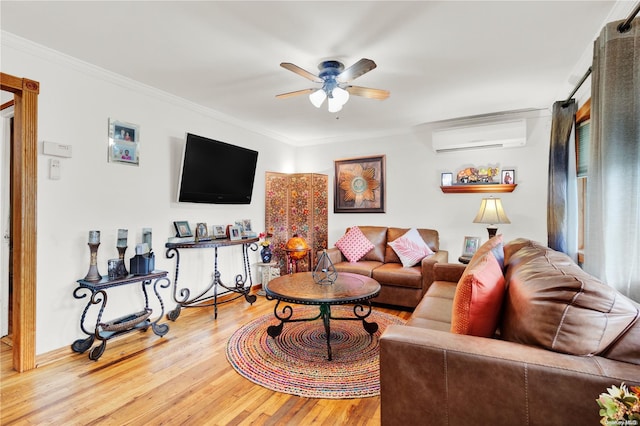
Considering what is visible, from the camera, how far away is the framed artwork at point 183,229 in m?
3.50

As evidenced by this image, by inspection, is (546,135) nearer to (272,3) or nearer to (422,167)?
(422,167)

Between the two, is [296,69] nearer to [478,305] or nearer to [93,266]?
[478,305]

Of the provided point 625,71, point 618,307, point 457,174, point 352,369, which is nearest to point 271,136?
point 457,174

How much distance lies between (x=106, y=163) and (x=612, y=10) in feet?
13.0

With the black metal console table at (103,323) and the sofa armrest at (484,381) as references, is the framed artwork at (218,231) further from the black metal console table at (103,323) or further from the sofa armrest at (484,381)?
the sofa armrest at (484,381)

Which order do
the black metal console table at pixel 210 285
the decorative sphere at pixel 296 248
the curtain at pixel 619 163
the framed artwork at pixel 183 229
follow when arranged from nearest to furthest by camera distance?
the curtain at pixel 619 163 < the black metal console table at pixel 210 285 < the framed artwork at pixel 183 229 < the decorative sphere at pixel 296 248

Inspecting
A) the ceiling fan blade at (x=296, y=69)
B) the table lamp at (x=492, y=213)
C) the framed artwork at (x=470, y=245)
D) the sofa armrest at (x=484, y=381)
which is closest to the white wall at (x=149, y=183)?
the framed artwork at (x=470, y=245)

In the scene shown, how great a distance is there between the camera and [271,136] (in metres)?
5.02

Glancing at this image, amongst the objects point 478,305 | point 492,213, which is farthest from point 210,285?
point 492,213

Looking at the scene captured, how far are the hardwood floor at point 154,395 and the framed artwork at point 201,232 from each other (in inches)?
50.3

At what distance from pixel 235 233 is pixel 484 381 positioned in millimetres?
3387

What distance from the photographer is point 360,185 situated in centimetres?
507

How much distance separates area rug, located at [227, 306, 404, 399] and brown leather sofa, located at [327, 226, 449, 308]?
14.7 inches

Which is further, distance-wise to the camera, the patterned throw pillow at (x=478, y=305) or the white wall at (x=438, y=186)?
the white wall at (x=438, y=186)
